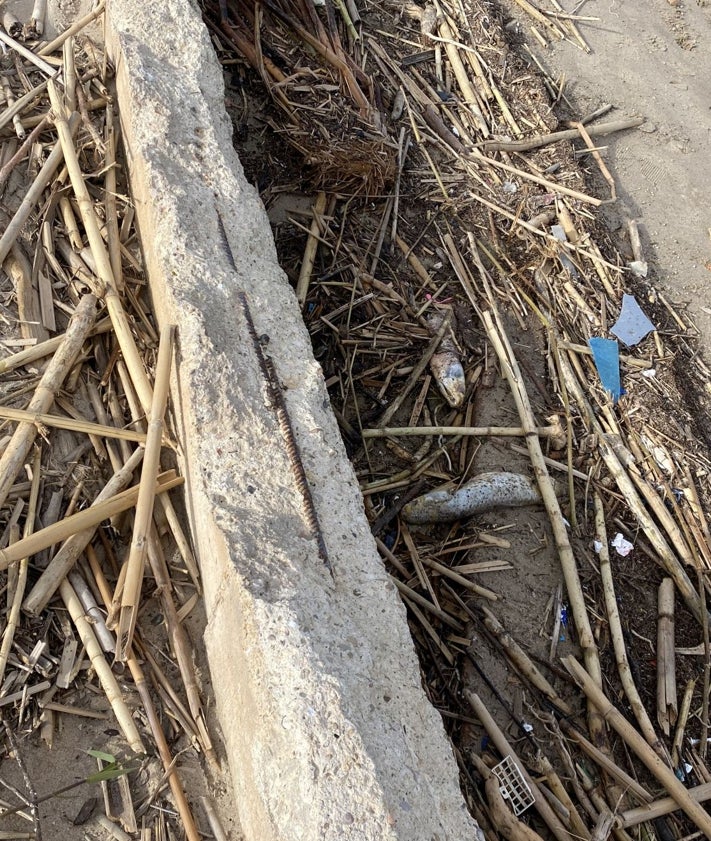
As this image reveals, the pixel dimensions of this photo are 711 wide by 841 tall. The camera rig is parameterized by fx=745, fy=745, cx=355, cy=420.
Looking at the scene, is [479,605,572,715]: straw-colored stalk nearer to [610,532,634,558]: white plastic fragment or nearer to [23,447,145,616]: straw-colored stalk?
[610,532,634,558]: white plastic fragment

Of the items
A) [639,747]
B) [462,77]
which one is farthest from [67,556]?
[462,77]

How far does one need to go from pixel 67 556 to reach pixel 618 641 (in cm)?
259

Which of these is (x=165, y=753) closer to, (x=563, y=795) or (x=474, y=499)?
(x=563, y=795)

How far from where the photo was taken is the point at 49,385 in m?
3.03

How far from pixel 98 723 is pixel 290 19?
14.6 ft

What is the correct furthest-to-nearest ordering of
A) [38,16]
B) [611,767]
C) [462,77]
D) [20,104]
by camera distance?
[462,77], [38,16], [20,104], [611,767]

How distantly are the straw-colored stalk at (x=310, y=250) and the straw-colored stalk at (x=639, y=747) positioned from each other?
2413 mm

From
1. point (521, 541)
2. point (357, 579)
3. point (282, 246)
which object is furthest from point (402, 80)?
point (357, 579)

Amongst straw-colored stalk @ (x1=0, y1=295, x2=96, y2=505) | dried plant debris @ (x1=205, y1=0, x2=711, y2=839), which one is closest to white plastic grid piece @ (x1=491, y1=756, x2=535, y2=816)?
dried plant debris @ (x1=205, y1=0, x2=711, y2=839)

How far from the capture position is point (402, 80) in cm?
544

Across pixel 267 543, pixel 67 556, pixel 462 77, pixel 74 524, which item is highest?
pixel 462 77

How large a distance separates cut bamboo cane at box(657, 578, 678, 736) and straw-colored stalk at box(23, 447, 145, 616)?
2.68 metres

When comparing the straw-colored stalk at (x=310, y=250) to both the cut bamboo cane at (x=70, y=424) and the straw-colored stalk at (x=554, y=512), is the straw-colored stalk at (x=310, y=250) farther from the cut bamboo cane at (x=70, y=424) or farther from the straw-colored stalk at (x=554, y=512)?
the cut bamboo cane at (x=70, y=424)

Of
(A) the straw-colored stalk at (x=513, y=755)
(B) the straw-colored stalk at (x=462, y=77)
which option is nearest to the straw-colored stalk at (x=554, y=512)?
(A) the straw-colored stalk at (x=513, y=755)
